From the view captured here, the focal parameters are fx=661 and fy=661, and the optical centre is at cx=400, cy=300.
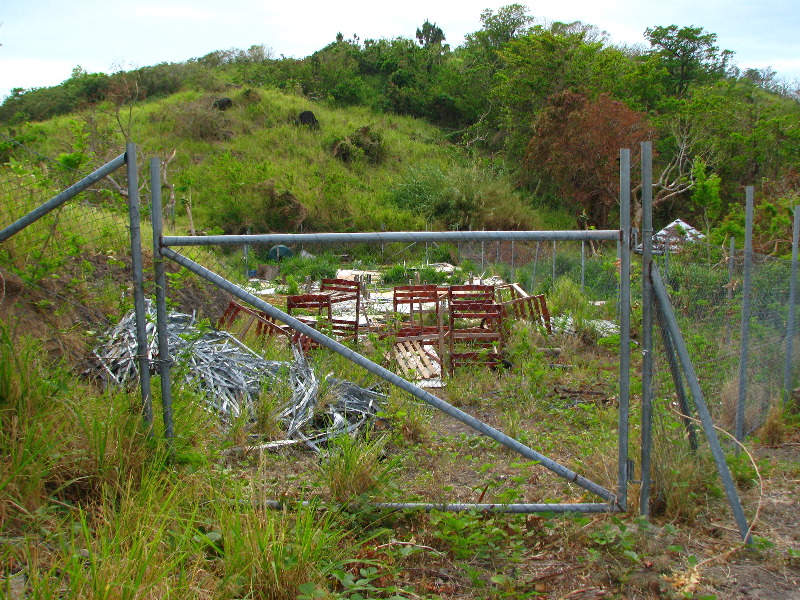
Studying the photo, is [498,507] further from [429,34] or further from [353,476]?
[429,34]

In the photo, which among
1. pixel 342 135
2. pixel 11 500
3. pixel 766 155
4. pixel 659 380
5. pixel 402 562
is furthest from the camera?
pixel 342 135

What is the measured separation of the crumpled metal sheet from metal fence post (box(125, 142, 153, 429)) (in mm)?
1204

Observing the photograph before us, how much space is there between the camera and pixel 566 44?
34438 millimetres

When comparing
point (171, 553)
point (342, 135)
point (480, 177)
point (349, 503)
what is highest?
point (342, 135)

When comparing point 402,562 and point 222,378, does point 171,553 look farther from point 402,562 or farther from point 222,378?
point 222,378

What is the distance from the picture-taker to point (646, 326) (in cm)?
314

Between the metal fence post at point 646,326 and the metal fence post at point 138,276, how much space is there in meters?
2.34

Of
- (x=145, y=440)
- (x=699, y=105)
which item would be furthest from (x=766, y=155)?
(x=145, y=440)

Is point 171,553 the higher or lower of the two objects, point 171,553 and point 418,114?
the lower

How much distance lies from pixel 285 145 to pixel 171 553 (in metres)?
34.0

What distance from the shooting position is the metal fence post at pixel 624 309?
117 inches

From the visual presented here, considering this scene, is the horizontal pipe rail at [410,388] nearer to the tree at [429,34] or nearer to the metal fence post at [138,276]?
the metal fence post at [138,276]

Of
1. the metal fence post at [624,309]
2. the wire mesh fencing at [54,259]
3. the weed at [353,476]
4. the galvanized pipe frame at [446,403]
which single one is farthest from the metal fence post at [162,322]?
the metal fence post at [624,309]

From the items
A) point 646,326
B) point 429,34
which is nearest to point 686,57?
point 429,34
